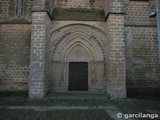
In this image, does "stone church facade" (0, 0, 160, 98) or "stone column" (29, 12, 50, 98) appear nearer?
"stone column" (29, 12, 50, 98)

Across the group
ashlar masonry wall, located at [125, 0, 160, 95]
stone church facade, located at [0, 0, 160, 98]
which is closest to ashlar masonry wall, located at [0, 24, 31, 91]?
stone church facade, located at [0, 0, 160, 98]

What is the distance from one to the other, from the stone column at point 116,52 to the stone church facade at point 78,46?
66 cm

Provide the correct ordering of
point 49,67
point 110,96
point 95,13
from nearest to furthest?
point 110,96 → point 49,67 → point 95,13

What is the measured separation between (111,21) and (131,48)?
8.51 ft

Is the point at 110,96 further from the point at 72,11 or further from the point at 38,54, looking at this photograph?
the point at 72,11

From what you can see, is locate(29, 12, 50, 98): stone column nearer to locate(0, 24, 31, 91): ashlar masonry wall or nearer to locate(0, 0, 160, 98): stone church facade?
locate(0, 0, 160, 98): stone church facade

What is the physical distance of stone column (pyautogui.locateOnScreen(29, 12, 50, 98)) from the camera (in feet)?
24.7

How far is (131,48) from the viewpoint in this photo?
9680mm

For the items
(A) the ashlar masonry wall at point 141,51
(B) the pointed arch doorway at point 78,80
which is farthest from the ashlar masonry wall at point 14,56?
(A) the ashlar masonry wall at point 141,51

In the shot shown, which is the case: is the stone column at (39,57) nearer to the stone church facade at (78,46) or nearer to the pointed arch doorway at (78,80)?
the stone church facade at (78,46)

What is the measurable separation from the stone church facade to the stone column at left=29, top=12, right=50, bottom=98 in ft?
2.28

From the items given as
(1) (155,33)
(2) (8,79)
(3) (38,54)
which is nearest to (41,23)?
(3) (38,54)

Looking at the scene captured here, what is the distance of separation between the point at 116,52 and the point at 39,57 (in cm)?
380

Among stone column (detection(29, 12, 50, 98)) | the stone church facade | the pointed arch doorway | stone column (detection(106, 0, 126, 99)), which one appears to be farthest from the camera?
the pointed arch doorway
